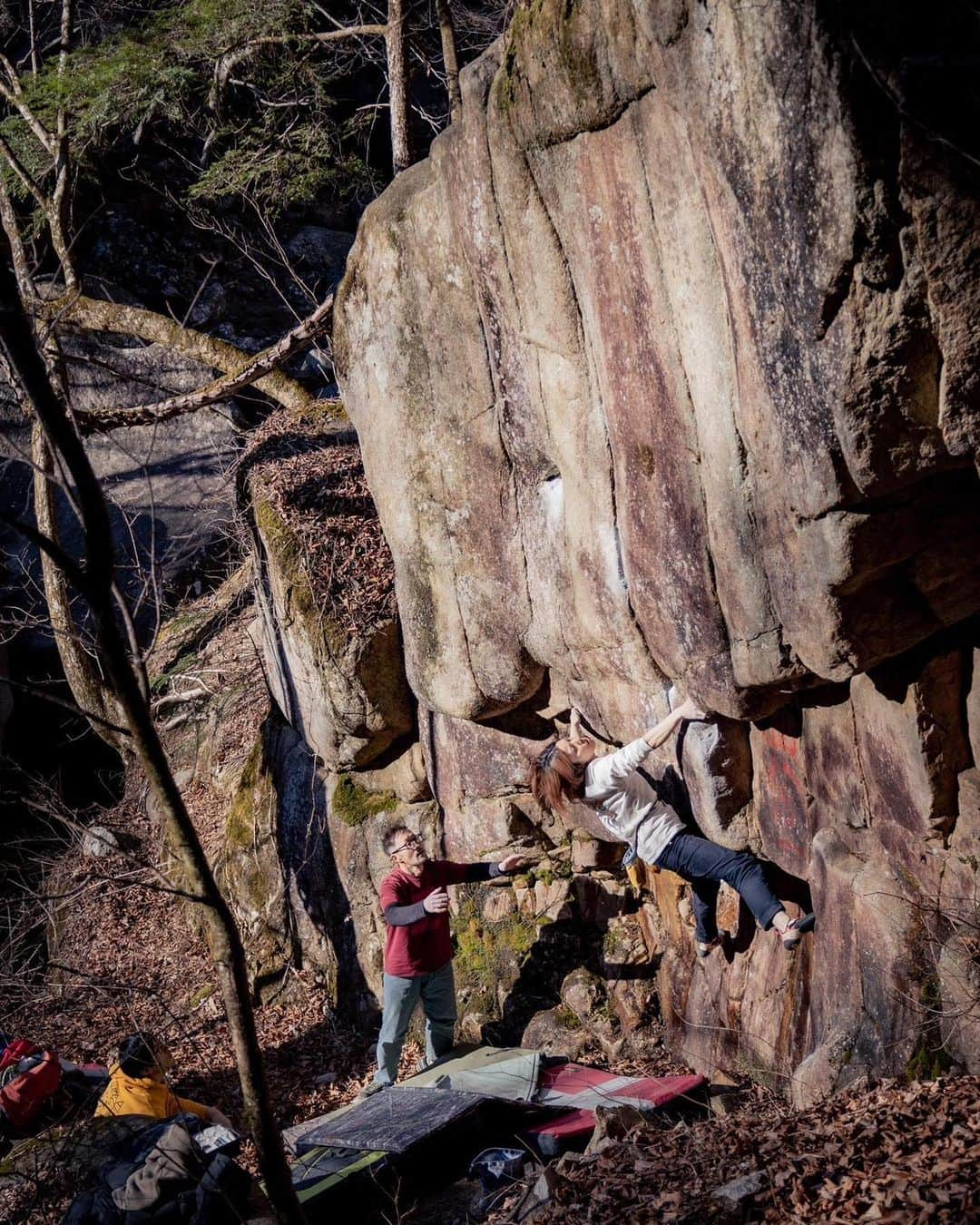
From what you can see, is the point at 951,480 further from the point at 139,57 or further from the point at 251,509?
the point at 139,57

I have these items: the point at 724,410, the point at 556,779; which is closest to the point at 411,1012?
the point at 556,779

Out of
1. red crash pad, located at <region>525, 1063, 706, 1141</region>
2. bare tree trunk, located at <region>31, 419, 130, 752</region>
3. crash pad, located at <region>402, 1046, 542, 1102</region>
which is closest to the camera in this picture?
red crash pad, located at <region>525, 1063, 706, 1141</region>

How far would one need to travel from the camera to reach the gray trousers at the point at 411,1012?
27.6 ft

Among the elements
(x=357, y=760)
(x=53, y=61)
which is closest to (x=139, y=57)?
(x=53, y=61)

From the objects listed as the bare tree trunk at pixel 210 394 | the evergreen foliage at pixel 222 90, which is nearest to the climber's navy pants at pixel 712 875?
the bare tree trunk at pixel 210 394

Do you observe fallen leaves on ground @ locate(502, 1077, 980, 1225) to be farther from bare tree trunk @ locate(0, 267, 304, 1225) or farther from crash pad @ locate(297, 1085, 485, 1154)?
bare tree trunk @ locate(0, 267, 304, 1225)

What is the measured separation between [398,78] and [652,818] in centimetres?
915

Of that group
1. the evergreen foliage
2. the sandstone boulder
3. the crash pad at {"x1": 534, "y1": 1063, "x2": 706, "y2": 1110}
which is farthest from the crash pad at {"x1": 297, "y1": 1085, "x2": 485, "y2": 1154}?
the evergreen foliage

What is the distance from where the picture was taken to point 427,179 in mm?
8375

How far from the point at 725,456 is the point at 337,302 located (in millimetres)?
5181

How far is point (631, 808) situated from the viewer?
24.9 ft

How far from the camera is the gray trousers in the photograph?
841 centimetres

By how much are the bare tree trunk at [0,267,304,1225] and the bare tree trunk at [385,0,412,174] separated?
896cm

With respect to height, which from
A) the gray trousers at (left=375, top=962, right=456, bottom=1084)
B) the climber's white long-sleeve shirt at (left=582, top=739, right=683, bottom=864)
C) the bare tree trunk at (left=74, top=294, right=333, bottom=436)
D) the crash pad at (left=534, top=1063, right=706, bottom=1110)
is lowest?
the crash pad at (left=534, top=1063, right=706, bottom=1110)
